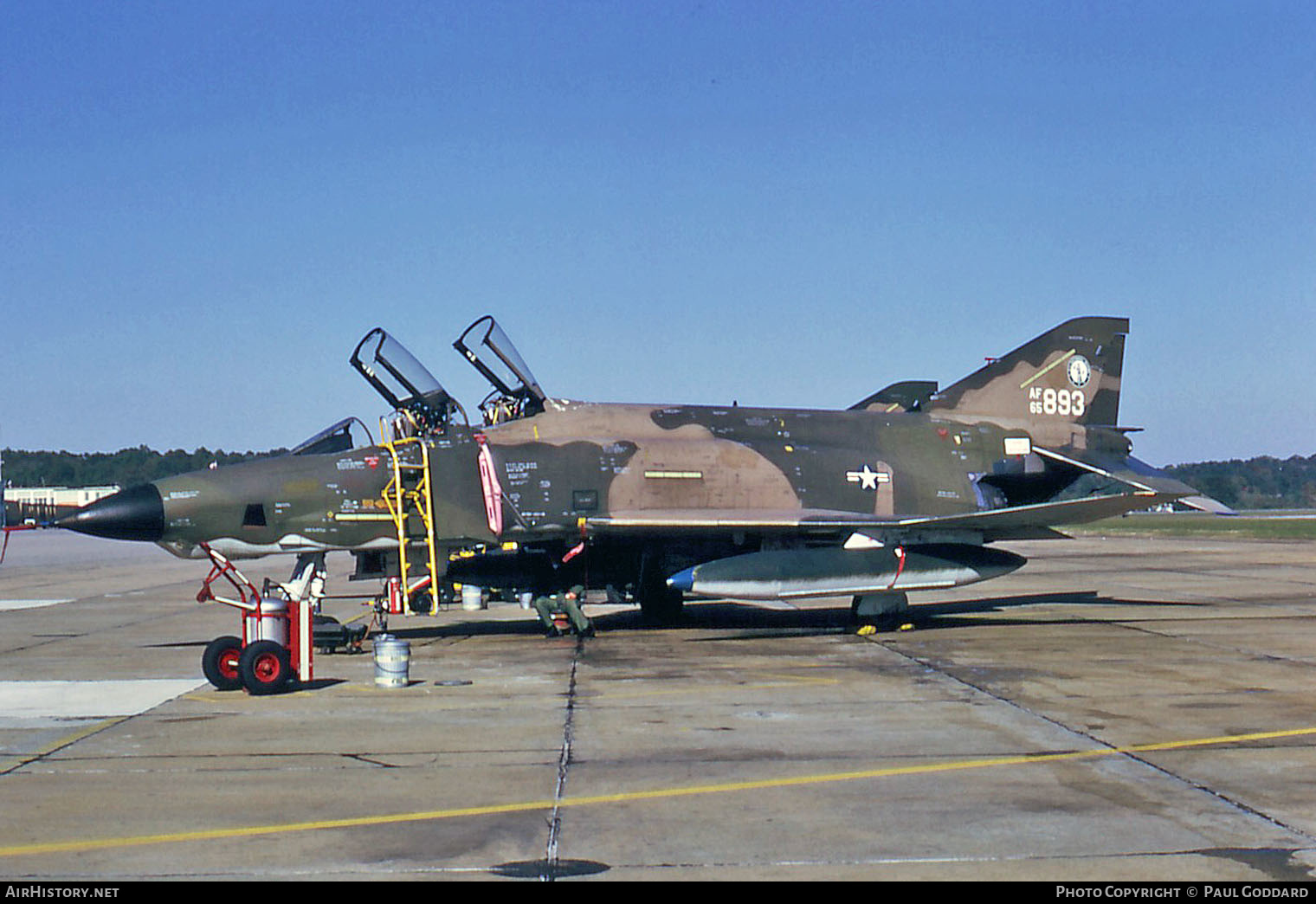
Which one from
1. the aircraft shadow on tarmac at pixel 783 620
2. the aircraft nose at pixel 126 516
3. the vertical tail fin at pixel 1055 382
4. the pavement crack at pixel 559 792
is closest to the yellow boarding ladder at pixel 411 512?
the aircraft shadow on tarmac at pixel 783 620

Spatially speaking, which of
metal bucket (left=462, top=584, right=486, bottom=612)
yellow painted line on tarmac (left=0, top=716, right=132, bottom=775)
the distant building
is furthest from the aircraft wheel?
the distant building

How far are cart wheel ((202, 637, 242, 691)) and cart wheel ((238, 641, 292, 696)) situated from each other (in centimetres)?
16

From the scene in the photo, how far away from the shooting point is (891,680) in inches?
474

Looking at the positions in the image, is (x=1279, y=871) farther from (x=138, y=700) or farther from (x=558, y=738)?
(x=138, y=700)

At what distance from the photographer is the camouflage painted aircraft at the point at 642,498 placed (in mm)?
15289

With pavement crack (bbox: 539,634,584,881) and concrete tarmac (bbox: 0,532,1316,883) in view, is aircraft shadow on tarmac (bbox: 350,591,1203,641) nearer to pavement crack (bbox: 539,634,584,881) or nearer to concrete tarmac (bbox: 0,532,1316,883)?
concrete tarmac (bbox: 0,532,1316,883)

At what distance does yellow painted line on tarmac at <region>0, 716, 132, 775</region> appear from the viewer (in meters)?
8.37

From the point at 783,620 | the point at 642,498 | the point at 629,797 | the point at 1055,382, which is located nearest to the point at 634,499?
the point at 642,498

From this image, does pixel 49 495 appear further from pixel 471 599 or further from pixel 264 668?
pixel 264 668

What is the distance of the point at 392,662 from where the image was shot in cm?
1180

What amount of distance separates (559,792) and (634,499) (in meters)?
9.23

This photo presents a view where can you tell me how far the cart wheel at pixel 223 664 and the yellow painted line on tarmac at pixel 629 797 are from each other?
5183 millimetres

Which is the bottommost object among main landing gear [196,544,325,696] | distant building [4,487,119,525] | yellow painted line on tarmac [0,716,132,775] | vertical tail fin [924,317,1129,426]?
yellow painted line on tarmac [0,716,132,775]

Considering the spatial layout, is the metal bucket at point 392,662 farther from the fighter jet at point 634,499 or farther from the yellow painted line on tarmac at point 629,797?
the yellow painted line on tarmac at point 629,797
